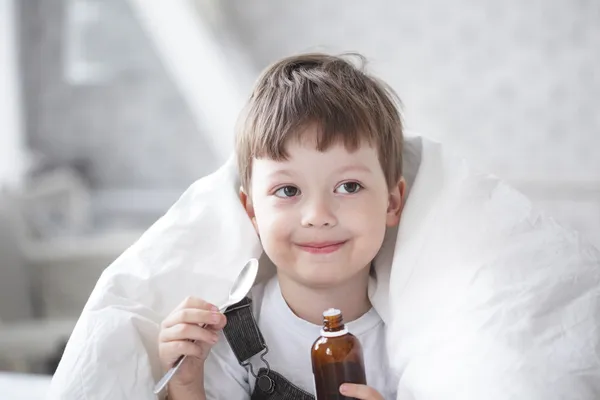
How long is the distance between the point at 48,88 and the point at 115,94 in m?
0.38

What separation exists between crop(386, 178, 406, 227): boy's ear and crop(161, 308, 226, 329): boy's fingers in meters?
0.30

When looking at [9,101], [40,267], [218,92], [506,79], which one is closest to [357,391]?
[506,79]

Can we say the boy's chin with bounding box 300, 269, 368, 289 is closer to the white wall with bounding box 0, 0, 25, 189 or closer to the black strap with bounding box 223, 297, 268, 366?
the black strap with bounding box 223, 297, 268, 366

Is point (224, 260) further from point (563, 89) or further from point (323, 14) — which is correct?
point (323, 14)

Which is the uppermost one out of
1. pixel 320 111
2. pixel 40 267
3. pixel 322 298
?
pixel 320 111

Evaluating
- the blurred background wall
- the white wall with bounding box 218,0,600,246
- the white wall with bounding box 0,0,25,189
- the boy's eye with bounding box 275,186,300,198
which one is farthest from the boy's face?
the white wall with bounding box 0,0,25,189

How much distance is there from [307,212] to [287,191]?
52 millimetres

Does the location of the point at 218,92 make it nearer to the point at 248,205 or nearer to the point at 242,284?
the point at 248,205

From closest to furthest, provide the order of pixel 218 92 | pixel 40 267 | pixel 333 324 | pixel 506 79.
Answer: pixel 333 324, pixel 506 79, pixel 218 92, pixel 40 267

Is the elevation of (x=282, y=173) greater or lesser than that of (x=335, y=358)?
greater

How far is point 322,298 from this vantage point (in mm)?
1058

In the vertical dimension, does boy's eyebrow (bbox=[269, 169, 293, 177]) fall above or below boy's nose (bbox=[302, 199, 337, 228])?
above

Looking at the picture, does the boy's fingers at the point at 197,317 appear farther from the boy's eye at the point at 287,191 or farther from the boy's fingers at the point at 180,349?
the boy's eye at the point at 287,191

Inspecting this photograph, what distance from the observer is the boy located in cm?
96
